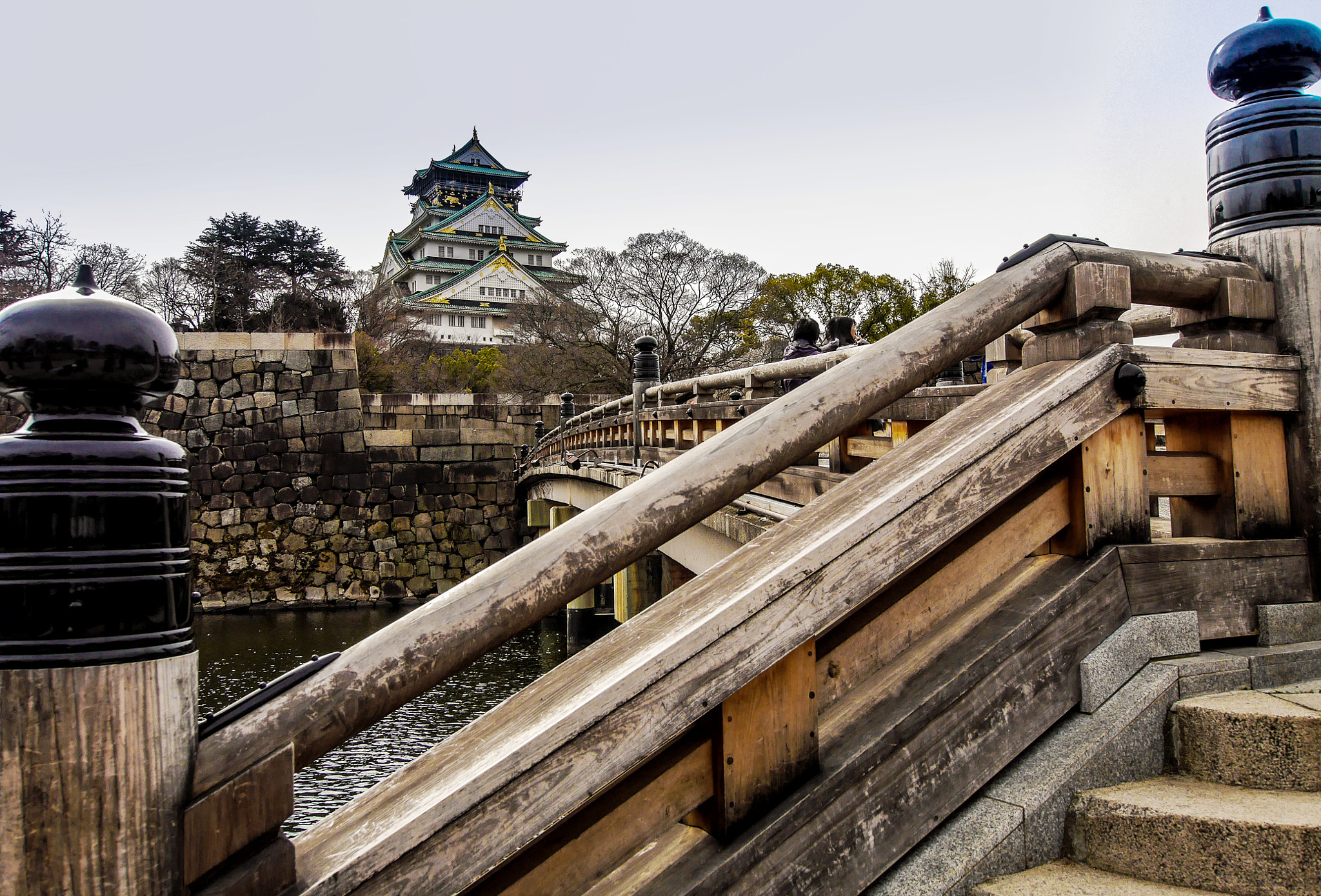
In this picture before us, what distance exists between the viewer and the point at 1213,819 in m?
1.68

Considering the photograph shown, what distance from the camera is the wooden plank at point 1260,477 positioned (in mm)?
2311

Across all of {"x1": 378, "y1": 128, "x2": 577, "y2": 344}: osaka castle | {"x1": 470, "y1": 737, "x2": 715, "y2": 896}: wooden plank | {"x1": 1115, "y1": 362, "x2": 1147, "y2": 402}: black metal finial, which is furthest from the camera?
{"x1": 378, "y1": 128, "x2": 577, "y2": 344}: osaka castle

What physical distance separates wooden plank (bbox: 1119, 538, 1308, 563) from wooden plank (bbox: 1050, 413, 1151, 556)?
43 millimetres

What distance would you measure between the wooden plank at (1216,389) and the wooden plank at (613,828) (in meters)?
1.47

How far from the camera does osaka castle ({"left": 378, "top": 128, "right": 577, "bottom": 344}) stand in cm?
4997

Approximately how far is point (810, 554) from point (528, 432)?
79.2 feet

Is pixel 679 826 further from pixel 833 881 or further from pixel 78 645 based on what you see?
pixel 78 645

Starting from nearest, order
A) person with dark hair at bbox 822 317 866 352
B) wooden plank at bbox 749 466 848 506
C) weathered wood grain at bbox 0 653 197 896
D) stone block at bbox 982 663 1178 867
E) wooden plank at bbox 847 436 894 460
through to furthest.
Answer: weathered wood grain at bbox 0 653 197 896, stone block at bbox 982 663 1178 867, wooden plank at bbox 847 436 894 460, wooden plank at bbox 749 466 848 506, person with dark hair at bbox 822 317 866 352

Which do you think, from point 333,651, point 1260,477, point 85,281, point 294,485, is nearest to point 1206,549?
point 1260,477

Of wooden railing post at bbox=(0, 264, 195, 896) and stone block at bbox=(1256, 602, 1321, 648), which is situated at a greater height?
wooden railing post at bbox=(0, 264, 195, 896)

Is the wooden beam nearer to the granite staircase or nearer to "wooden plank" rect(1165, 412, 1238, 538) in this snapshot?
"wooden plank" rect(1165, 412, 1238, 538)

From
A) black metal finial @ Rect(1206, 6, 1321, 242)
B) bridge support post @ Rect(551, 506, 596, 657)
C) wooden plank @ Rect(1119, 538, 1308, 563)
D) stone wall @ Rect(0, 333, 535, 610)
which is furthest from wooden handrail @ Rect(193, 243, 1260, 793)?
stone wall @ Rect(0, 333, 535, 610)

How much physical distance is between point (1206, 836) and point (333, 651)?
17.9 feet

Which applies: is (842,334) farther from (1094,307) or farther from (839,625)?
(839,625)
